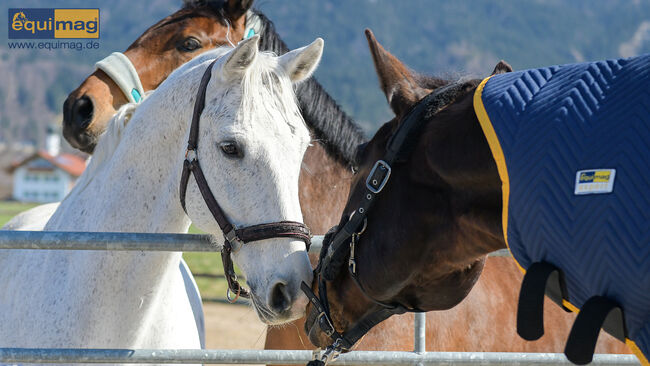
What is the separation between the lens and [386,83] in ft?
7.39

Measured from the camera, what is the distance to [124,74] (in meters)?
3.56

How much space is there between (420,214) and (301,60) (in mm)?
953

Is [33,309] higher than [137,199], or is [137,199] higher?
[137,199]

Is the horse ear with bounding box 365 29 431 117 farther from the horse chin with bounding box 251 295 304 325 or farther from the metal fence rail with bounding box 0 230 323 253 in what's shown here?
the metal fence rail with bounding box 0 230 323 253

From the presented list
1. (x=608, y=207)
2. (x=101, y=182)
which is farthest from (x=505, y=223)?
(x=101, y=182)

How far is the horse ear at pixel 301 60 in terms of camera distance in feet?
8.63

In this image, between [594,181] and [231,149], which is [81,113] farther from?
[594,181]

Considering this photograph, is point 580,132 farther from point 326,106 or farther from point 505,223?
point 326,106

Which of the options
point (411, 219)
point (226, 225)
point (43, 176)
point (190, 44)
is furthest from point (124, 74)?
point (43, 176)

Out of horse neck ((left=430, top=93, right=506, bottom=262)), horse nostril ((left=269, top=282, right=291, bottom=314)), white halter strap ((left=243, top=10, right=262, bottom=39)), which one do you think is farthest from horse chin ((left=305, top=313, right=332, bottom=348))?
white halter strap ((left=243, top=10, right=262, bottom=39))

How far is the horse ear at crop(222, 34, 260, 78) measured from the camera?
239cm

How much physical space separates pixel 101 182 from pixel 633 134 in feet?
6.56

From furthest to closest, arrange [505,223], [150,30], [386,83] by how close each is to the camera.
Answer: [150,30] → [386,83] → [505,223]

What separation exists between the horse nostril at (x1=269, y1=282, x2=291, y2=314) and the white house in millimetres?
88810
